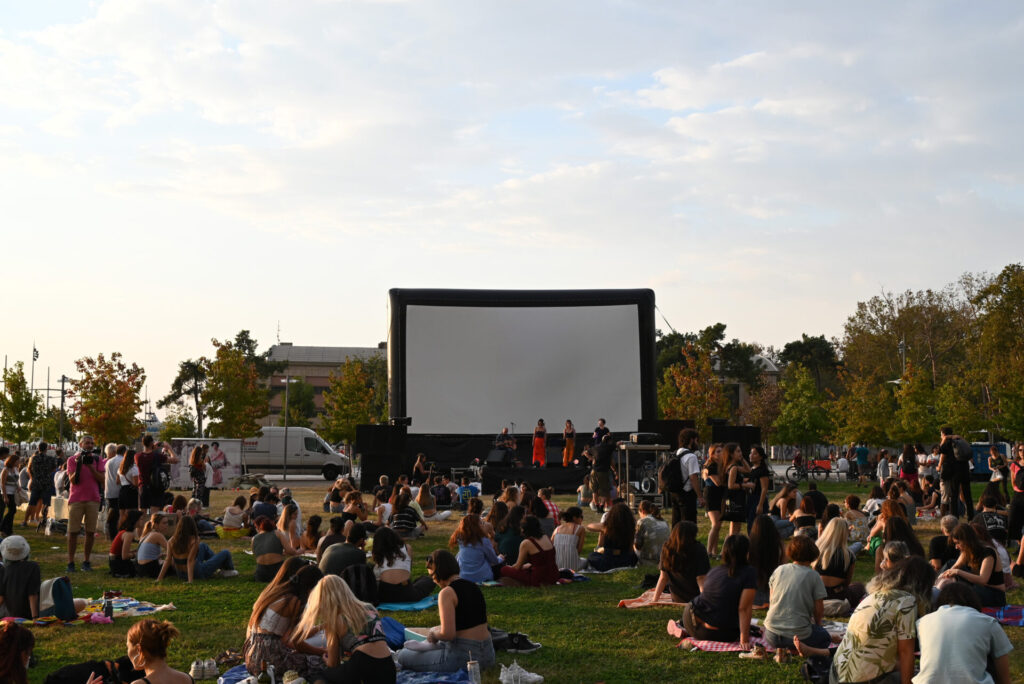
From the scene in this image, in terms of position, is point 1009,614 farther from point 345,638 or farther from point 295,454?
point 295,454

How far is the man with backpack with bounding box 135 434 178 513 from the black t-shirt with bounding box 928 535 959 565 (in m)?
9.33

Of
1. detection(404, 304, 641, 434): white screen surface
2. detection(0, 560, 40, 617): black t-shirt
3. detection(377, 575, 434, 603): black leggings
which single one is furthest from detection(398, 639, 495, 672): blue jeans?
detection(404, 304, 641, 434): white screen surface

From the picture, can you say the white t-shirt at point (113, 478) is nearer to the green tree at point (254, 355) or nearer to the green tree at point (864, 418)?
the green tree at point (864, 418)

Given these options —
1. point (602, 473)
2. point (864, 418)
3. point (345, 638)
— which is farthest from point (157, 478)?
point (864, 418)

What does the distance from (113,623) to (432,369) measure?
1603cm

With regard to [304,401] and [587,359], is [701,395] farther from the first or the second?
[304,401]

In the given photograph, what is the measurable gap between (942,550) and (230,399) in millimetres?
31089

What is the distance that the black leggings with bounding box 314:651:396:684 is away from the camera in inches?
206

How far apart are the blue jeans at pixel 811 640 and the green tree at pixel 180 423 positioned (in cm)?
4043

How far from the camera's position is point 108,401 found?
105 feet

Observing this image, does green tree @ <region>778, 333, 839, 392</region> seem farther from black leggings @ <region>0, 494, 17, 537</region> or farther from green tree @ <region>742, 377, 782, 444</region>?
black leggings @ <region>0, 494, 17, 537</region>

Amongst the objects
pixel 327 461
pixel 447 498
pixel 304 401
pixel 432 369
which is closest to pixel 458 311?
pixel 432 369

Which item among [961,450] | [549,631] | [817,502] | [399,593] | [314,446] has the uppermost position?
[961,450]

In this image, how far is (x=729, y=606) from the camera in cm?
676
